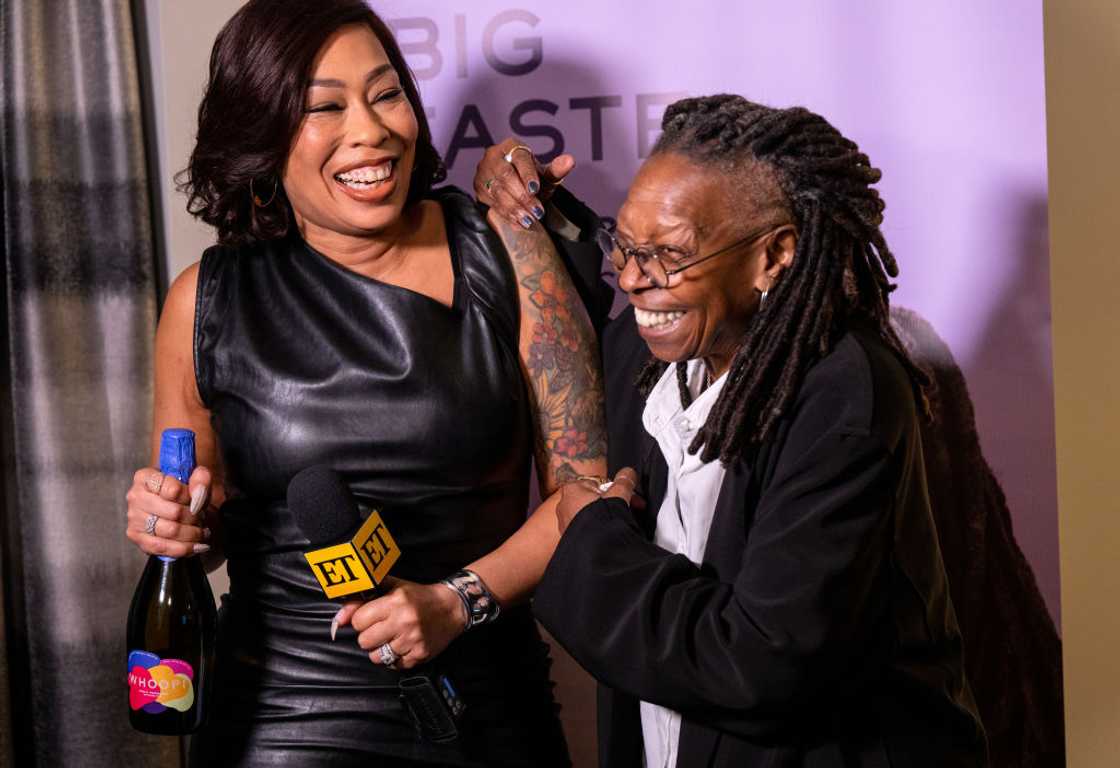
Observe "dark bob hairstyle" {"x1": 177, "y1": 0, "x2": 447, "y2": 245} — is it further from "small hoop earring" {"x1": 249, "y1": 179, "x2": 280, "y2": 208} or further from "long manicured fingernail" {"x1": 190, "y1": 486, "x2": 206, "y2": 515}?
"long manicured fingernail" {"x1": 190, "y1": 486, "x2": 206, "y2": 515}

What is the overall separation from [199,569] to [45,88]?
1.36m

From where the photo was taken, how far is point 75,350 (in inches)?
113

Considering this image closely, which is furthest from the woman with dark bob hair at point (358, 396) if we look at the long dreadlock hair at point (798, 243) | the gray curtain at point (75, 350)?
the gray curtain at point (75, 350)

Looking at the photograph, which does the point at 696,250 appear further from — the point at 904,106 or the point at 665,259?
the point at 904,106

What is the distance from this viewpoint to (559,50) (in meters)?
2.63

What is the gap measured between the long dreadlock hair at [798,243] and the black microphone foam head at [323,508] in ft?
1.47

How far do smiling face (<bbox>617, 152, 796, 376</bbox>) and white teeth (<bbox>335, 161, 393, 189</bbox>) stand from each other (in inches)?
18.6

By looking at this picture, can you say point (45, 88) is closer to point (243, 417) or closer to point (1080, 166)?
point (243, 417)

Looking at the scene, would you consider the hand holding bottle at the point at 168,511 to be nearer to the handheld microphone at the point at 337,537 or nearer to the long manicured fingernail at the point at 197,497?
the long manicured fingernail at the point at 197,497

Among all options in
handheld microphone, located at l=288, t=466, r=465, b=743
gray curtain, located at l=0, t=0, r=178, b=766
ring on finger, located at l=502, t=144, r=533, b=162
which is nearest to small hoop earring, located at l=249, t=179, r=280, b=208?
ring on finger, located at l=502, t=144, r=533, b=162

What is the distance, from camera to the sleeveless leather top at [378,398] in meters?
1.94

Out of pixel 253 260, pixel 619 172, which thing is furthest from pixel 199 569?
pixel 619 172

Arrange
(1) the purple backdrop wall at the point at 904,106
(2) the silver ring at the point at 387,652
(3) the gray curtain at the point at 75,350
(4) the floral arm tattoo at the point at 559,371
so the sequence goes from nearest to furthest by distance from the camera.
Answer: (2) the silver ring at the point at 387,652, (4) the floral arm tattoo at the point at 559,371, (1) the purple backdrop wall at the point at 904,106, (3) the gray curtain at the point at 75,350

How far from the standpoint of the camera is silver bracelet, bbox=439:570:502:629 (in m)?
1.86
